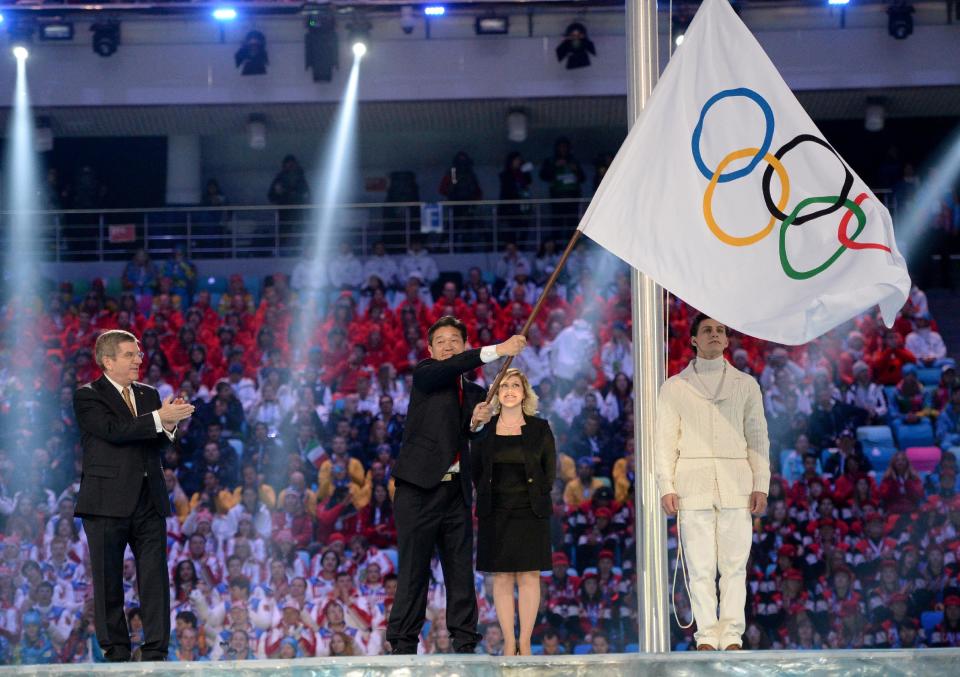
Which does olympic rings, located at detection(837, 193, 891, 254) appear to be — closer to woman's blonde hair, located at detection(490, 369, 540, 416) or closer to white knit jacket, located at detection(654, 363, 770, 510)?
white knit jacket, located at detection(654, 363, 770, 510)

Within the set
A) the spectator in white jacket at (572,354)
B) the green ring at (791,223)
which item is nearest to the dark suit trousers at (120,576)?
the green ring at (791,223)

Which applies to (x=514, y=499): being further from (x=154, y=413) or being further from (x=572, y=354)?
(x=572, y=354)

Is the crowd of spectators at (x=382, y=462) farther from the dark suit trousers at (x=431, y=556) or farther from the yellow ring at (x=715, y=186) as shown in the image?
the yellow ring at (x=715, y=186)

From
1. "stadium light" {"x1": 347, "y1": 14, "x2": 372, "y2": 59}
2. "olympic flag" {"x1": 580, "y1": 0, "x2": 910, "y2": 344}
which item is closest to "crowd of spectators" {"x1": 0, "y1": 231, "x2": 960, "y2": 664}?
"stadium light" {"x1": 347, "y1": 14, "x2": 372, "y2": 59}

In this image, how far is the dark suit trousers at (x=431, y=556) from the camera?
18.1 feet

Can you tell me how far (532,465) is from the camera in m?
6.03

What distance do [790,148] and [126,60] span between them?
35.6ft

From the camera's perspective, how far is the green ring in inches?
207

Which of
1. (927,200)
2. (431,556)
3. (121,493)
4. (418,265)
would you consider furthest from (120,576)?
(927,200)

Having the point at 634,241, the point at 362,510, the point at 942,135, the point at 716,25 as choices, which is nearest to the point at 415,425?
the point at 634,241

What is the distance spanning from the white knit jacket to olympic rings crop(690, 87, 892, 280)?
0.67m

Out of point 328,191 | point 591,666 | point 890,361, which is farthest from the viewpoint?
point 328,191

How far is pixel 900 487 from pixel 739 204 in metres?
5.08

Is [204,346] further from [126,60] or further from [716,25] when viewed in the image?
[716,25]
